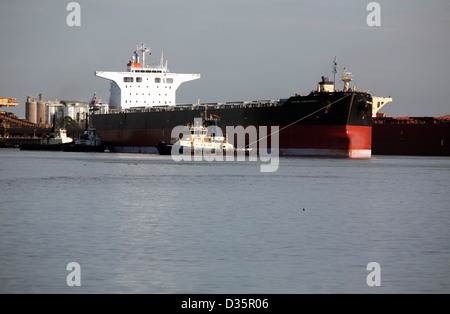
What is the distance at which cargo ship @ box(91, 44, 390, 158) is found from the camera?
44.1 m

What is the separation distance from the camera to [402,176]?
31844mm

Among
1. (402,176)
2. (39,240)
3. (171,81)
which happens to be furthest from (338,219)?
(171,81)

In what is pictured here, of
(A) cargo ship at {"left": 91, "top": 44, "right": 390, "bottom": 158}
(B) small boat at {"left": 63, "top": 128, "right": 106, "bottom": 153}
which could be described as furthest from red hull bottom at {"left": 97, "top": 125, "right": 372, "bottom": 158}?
(B) small boat at {"left": 63, "top": 128, "right": 106, "bottom": 153}

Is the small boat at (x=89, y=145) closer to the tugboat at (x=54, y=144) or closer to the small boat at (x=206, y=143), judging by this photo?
the tugboat at (x=54, y=144)

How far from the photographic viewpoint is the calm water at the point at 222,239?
9.14 metres

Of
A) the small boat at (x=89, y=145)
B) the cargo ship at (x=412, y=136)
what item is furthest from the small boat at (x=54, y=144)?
the cargo ship at (x=412, y=136)

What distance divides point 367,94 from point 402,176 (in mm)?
15426

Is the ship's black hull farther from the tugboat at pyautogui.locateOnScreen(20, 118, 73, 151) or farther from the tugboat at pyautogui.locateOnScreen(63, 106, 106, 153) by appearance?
the tugboat at pyautogui.locateOnScreen(20, 118, 73, 151)

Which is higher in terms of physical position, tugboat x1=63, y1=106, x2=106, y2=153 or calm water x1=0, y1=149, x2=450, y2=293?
tugboat x1=63, y1=106, x2=106, y2=153

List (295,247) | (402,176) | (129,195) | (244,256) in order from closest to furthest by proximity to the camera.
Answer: (244,256), (295,247), (129,195), (402,176)

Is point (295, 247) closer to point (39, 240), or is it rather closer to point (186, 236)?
point (186, 236)

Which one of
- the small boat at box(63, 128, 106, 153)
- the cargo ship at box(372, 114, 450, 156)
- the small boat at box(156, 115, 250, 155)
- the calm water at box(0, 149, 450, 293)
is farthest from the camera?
the small boat at box(63, 128, 106, 153)

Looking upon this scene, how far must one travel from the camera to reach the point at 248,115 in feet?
160
